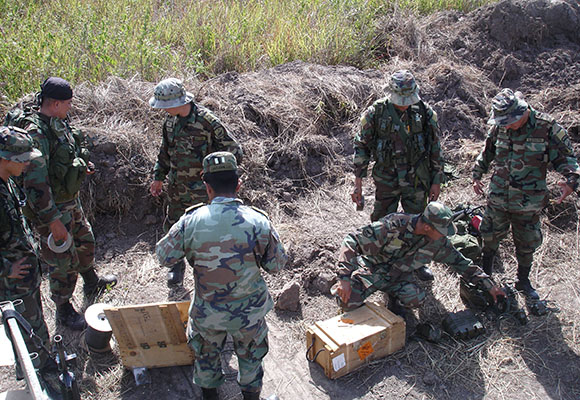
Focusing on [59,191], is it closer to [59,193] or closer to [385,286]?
[59,193]

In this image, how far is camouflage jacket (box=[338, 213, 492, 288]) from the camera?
14.5 ft

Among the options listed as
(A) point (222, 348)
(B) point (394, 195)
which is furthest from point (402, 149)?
(A) point (222, 348)

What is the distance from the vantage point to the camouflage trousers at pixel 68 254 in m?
4.43

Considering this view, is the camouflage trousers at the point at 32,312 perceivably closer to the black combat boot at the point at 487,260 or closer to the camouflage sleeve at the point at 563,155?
the black combat boot at the point at 487,260

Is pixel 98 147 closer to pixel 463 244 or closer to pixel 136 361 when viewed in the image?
pixel 136 361

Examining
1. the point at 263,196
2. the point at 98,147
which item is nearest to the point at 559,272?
the point at 263,196

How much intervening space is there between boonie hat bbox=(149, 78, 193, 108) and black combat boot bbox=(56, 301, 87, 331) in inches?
80.0

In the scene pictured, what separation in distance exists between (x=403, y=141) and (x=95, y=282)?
3.36 metres

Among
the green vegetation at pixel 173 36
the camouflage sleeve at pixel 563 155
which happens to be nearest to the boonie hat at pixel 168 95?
the green vegetation at pixel 173 36

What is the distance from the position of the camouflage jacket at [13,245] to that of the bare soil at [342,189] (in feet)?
3.34

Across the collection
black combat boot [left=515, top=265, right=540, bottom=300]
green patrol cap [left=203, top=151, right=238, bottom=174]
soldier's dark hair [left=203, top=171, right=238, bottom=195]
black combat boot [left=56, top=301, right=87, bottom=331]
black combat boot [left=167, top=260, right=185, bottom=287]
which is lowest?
black combat boot [left=515, top=265, right=540, bottom=300]

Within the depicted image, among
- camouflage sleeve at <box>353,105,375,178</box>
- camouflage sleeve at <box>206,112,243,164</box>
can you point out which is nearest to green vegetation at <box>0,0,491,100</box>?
camouflage sleeve at <box>206,112,243,164</box>

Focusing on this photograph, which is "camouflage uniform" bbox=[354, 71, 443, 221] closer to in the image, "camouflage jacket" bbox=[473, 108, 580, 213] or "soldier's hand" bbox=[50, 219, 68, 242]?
"camouflage jacket" bbox=[473, 108, 580, 213]

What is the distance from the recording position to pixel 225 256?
308 cm
